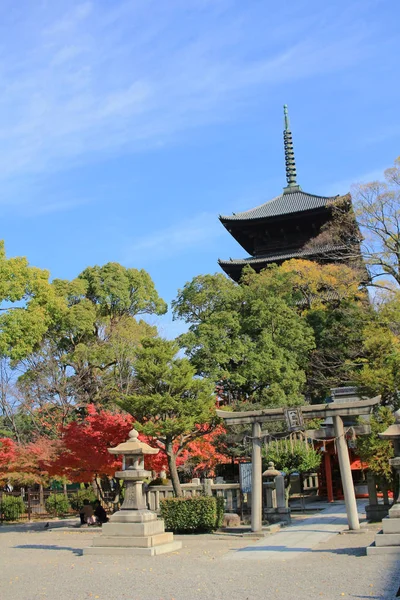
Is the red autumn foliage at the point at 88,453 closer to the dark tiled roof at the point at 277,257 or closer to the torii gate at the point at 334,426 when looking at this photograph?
the torii gate at the point at 334,426

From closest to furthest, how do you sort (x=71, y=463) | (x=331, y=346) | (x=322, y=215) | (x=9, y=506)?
(x=71, y=463)
(x=9, y=506)
(x=331, y=346)
(x=322, y=215)

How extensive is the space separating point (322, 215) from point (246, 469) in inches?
834

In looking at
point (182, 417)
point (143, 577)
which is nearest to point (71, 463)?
point (182, 417)

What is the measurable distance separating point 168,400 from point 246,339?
10.9 m

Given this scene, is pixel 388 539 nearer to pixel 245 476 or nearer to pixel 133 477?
pixel 133 477

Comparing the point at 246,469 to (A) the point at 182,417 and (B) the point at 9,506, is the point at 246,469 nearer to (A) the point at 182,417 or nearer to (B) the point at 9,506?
(A) the point at 182,417

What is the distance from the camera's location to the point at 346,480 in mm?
15039

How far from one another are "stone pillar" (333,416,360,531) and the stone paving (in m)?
0.39

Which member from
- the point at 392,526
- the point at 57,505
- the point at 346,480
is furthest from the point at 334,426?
the point at 57,505

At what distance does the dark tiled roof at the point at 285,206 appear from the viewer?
39.3 metres

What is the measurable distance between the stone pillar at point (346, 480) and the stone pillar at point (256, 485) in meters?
2.26

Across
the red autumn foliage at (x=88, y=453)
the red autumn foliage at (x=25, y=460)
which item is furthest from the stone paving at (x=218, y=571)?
the red autumn foliage at (x=25, y=460)

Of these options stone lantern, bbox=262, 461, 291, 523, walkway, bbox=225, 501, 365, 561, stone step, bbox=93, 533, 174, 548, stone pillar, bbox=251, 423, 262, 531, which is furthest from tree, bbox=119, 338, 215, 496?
stone step, bbox=93, 533, 174, 548

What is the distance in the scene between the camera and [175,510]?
17.0 m
